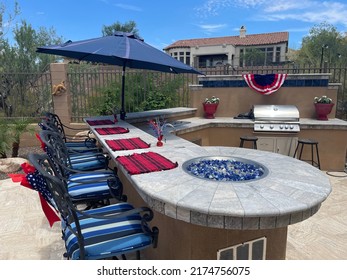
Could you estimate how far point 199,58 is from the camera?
134ft

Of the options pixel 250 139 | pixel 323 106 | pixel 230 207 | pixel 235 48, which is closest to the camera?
pixel 230 207

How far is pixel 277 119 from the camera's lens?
6305mm

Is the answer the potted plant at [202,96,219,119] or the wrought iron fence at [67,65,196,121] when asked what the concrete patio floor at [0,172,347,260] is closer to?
the potted plant at [202,96,219,119]

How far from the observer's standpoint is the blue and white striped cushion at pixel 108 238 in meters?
1.94

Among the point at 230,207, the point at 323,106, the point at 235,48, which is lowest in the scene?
the point at 230,207

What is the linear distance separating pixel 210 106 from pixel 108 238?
18.0 feet

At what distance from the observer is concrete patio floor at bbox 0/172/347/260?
10.4ft

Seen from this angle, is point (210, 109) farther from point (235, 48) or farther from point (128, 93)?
point (235, 48)

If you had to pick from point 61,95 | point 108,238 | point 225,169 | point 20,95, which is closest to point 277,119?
point 225,169

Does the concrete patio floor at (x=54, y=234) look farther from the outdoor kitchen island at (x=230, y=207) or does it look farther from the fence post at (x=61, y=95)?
the fence post at (x=61, y=95)

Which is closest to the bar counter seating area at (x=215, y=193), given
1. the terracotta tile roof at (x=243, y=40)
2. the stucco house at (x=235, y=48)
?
the stucco house at (x=235, y=48)

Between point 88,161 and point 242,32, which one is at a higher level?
point 242,32
